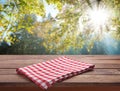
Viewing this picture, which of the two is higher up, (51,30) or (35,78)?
(51,30)

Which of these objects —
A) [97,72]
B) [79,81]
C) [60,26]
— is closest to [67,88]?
[79,81]

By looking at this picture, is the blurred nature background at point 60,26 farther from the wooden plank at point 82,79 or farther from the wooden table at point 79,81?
the wooden plank at point 82,79

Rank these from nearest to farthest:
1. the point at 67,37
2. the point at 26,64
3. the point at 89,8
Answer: the point at 26,64 < the point at 89,8 < the point at 67,37

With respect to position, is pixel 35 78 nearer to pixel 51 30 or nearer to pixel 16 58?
pixel 16 58

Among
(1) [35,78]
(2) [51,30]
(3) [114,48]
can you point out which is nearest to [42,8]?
(2) [51,30]

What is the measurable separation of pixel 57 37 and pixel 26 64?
6919 mm

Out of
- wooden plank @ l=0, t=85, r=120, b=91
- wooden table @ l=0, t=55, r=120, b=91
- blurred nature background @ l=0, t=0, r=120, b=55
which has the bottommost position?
wooden plank @ l=0, t=85, r=120, b=91

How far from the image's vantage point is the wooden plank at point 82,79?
153 cm

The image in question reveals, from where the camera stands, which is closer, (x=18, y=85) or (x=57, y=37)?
(x=18, y=85)

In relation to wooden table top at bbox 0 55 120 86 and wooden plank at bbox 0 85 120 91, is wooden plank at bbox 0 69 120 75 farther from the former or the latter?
wooden plank at bbox 0 85 120 91

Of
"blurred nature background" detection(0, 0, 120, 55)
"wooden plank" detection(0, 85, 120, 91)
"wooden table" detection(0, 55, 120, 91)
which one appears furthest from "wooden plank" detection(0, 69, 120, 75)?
"blurred nature background" detection(0, 0, 120, 55)

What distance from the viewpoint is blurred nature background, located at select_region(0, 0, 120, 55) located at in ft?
25.6

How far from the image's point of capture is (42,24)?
851cm

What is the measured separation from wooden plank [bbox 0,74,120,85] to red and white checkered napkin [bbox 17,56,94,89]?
1.9 inches
